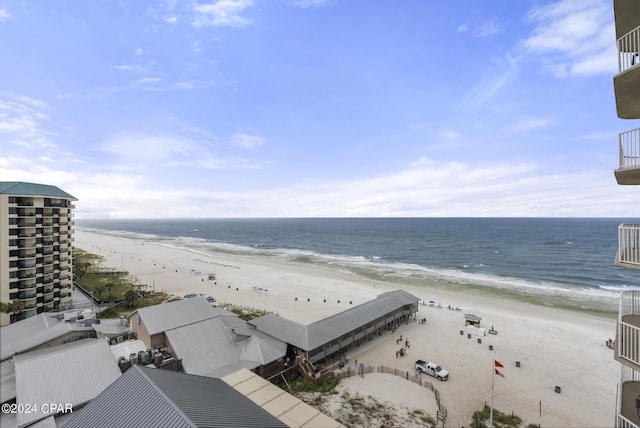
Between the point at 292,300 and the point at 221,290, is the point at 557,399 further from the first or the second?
the point at 221,290

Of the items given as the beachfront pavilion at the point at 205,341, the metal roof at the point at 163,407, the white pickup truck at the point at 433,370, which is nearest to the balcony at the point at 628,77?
the metal roof at the point at 163,407

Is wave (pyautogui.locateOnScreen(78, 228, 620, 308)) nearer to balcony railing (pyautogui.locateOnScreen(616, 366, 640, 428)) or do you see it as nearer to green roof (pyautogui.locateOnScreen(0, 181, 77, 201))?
balcony railing (pyautogui.locateOnScreen(616, 366, 640, 428))

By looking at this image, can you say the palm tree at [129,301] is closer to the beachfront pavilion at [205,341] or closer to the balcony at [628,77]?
the beachfront pavilion at [205,341]

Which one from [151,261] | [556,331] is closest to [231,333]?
[556,331]

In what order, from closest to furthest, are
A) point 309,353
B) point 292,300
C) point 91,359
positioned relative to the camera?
1. point 91,359
2. point 309,353
3. point 292,300

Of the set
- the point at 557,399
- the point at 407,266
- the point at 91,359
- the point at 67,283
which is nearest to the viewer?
Answer: the point at 91,359

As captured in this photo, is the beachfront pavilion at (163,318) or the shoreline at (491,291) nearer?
the beachfront pavilion at (163,318)
